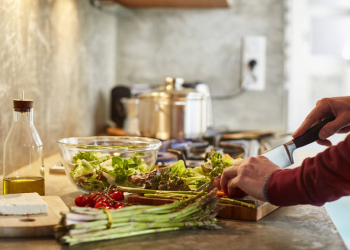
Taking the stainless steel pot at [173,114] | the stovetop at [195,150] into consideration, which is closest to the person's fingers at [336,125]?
the stovetop at [195,150]

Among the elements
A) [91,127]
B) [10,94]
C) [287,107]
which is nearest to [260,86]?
[287,107]

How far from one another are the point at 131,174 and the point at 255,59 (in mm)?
1857

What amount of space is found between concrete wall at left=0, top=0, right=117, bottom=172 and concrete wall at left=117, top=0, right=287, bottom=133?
175mm

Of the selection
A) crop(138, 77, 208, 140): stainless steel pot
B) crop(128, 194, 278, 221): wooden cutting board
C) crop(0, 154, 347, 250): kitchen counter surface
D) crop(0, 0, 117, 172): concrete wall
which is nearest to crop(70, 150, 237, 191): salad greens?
crop(128, 194, 278, 221): wooden cutting board

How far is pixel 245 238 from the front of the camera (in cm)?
86

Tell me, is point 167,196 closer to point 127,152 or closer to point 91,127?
point 127,152

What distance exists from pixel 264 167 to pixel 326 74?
2618 millimetres

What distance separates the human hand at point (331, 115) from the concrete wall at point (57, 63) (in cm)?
96

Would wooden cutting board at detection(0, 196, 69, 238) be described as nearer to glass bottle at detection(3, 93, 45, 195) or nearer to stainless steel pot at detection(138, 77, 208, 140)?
glass bottle at detection(3, 93, 45, 195)

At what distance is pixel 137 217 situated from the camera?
84 cm

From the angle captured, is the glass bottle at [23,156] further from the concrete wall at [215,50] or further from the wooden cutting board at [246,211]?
the concrete wall at [215,50]

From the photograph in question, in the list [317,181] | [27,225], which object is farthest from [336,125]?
[27,225]

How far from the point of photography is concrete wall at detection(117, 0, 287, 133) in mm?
2820

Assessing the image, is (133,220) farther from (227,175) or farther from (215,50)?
(215,50)
